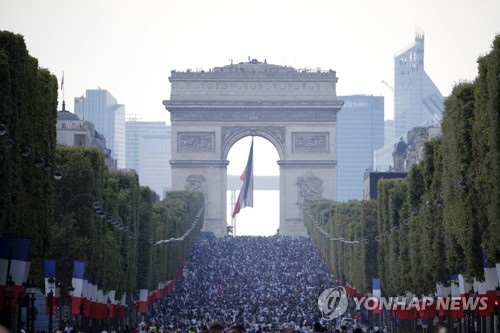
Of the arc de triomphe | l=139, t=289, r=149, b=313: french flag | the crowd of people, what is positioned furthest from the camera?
the arc de triomphe

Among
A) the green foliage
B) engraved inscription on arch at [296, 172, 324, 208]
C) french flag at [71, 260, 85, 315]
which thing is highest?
engraved inscription on arch at [296, 172, 324, 208]

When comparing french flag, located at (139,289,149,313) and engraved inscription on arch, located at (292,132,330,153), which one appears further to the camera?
engraved inscription on arch, located at (292,132,330,153)

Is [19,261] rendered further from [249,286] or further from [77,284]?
[249,286]

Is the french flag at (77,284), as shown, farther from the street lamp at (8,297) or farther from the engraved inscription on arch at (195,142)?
the engraved inscription on arch at (195,142)

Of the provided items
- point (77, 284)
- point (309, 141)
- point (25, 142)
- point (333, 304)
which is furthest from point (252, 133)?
point (25, 142)

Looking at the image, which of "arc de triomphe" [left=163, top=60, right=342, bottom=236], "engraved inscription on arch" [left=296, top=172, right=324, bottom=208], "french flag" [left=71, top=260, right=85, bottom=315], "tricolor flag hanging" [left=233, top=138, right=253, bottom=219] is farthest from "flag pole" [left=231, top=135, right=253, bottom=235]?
"french flag" [left=71, top=260, right=85, bottom=315]

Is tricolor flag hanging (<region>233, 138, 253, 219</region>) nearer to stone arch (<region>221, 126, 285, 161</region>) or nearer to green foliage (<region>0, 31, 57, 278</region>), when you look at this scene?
stone arch (<region>221, 126, 285, 161</region>)
